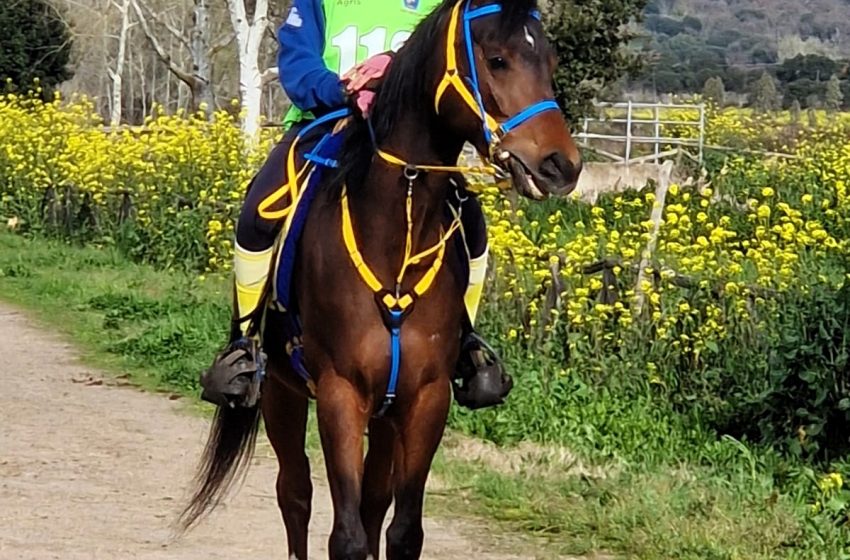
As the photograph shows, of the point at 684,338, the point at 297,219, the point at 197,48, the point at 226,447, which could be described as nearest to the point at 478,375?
the point at 297,219

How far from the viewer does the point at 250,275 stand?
5.27 m

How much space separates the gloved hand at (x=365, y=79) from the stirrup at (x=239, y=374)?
1.02 meters

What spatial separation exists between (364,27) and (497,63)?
128 cm

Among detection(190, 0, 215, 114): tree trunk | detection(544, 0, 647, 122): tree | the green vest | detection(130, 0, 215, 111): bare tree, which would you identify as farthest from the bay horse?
detection(190, 0, 215, 114): tree trunk

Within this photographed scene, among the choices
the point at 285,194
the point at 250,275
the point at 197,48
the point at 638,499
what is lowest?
the point at 197,48

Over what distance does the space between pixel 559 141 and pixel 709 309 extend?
197 inches

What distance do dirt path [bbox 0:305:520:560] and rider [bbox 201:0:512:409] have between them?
1580 millimetres

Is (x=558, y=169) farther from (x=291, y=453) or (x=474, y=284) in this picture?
(x=291, y=453)

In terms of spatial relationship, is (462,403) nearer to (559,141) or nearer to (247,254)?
(247,254)

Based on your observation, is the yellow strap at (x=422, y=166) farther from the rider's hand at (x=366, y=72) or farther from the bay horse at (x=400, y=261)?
the rider's hand at (x=366, y=72)

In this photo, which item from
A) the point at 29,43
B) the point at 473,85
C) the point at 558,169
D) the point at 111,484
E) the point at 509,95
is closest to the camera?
the point at 558,169

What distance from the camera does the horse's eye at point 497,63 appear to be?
14.3 feet

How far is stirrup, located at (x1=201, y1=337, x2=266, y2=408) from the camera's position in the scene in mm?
5281

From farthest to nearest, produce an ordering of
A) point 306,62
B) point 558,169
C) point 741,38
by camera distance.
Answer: point 741,38
point 306,62
point 558,169
